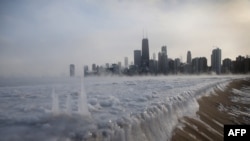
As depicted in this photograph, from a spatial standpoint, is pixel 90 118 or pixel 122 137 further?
pixel 90 118

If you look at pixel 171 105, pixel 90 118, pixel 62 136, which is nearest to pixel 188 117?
pixel 171 105

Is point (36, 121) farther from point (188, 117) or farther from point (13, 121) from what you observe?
point (188, 117)

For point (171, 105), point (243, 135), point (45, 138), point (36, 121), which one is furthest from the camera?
point (171, 105)

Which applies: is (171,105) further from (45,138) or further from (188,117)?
(45,138)

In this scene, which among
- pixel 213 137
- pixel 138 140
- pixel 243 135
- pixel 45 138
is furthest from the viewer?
pixel 213 137

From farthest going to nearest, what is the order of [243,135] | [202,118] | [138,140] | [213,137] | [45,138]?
[202,118] < [213,137] < [243,135] < [138,140] < [45,138]

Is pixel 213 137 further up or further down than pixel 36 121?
further down

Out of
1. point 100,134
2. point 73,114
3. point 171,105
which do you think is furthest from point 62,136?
point 171,105

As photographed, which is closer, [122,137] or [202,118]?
[122,137]

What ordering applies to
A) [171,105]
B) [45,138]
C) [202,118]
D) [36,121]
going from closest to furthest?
1. [45,138]
2. [36,121]
3. [171,105]
4. [202,118]
